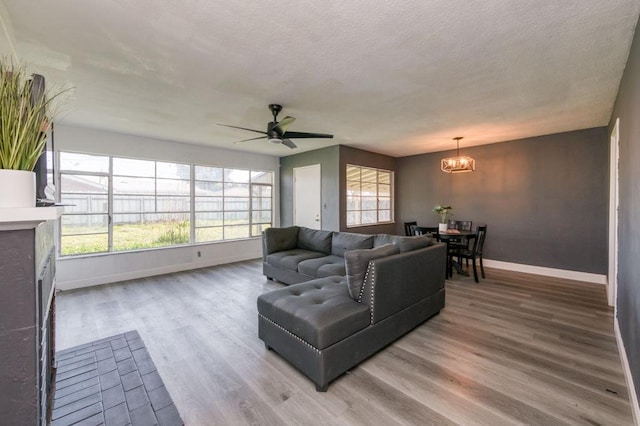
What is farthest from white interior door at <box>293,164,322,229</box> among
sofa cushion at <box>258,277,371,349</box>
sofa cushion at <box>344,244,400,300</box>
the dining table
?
sofa cushion at <box>344,244,400,300</box>

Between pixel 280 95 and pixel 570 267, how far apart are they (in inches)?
223

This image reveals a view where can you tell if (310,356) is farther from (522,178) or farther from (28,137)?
(522,178)

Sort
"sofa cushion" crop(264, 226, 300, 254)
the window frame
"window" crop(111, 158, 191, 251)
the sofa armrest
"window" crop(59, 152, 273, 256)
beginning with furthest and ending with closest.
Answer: the window frame
"window" crop(111, 158, 191, 251)
"sofa cushion" crop(264, 226, 300, 254)
"window" crop(59, 152, 273, 256)
the sofa armrest

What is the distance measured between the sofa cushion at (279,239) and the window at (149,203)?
6.37ft

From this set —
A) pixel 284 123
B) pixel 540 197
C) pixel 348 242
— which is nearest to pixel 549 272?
pixel 540 197

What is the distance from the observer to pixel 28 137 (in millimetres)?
1089

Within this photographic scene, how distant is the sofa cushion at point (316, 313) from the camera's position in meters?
2.03

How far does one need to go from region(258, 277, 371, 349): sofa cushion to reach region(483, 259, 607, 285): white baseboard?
451 cm

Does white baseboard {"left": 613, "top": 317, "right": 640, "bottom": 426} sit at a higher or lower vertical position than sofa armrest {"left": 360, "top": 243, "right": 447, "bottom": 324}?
lower

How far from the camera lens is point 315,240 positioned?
4.82m

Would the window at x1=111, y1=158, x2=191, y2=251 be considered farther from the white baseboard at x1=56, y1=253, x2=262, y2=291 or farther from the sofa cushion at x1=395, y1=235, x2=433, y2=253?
the sofa cushion at x1=395, y1=235, x2=433, y2=253

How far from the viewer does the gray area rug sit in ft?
5.71

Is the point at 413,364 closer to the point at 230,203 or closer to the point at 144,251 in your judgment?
the point at 144,251

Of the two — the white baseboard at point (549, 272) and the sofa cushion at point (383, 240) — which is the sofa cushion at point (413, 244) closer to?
the sofa cushion at point (383, 240)
